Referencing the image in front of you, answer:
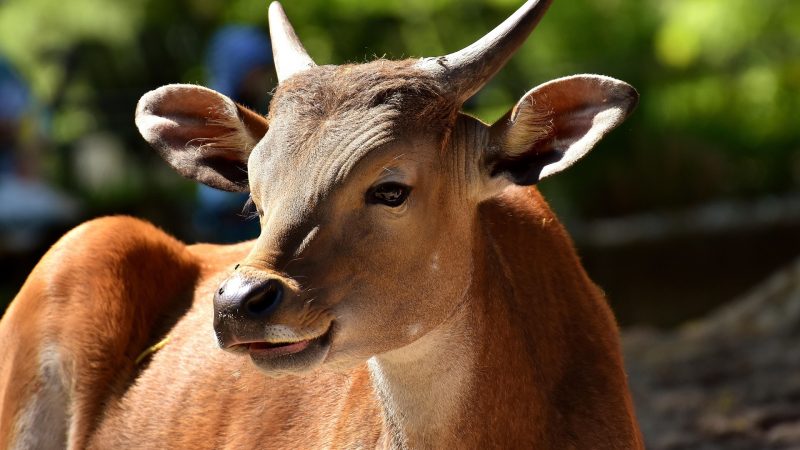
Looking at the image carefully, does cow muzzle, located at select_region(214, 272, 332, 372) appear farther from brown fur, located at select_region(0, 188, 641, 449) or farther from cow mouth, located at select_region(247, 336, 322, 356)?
brown fur, located at select_region(0, 188, 641, 449)

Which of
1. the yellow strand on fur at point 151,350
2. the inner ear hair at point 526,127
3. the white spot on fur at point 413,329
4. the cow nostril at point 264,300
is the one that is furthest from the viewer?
the yellow strand on fur at point 151,350

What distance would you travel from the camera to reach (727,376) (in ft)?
30.3

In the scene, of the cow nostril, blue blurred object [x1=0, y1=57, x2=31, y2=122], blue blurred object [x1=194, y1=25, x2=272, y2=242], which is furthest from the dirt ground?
blue blurred object [x1=0, y1=57, x2=31, y2=122]

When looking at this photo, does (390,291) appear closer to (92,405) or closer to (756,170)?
(92,405)

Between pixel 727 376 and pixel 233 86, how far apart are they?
3.85 metres

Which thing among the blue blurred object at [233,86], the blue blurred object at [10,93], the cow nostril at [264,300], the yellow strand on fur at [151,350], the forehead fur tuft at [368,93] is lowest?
the blue blurred object at [10,93]

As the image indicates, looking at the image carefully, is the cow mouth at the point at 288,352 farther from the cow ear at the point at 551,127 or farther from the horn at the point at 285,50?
the horn at the point at 285,50

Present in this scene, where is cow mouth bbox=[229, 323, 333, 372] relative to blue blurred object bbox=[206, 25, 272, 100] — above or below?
above

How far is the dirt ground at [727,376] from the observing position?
8.05m

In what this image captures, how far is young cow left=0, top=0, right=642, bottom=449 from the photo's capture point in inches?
160

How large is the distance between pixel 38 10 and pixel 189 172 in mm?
11130

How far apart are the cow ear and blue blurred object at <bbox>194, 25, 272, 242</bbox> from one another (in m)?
4.27

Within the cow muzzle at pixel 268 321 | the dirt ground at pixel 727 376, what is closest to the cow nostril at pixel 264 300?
the cow muzzle at pixel 268 321

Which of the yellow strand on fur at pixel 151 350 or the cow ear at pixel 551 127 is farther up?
the cow ear at pixel 551 127
